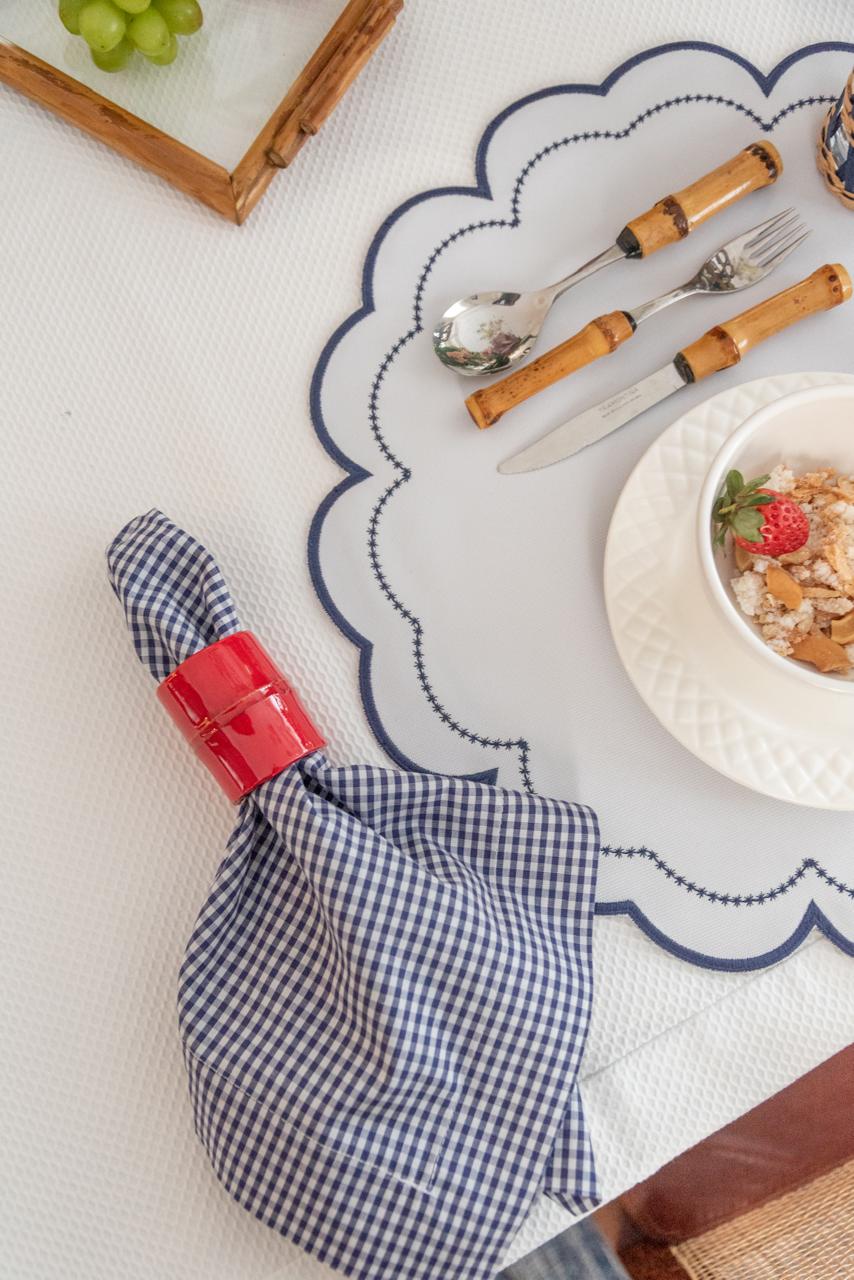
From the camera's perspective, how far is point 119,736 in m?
0.66

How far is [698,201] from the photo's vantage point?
2.25 ft

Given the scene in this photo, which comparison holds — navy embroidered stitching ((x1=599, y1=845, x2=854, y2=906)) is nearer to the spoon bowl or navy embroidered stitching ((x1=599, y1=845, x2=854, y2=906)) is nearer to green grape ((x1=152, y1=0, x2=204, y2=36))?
the spoon bowl

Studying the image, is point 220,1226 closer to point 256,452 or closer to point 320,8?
point 256,452

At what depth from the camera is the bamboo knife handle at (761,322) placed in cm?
67

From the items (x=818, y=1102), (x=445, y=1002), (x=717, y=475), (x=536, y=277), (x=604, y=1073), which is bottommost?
(x=818, y=1102)

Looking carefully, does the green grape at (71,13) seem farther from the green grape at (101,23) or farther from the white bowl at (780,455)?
the white bowl at (780,455)

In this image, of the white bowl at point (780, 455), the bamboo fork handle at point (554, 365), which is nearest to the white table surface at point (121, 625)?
the bamboo fork handle at point (554, 365)

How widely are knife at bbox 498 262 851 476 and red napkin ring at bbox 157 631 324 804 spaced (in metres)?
0.24

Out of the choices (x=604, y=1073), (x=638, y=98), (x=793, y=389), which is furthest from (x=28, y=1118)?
(x=638, y=98)

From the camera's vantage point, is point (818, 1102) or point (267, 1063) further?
point (818, 1102)

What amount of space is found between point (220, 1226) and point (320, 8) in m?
0.83

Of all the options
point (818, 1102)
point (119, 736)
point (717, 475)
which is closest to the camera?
point (717, 475)

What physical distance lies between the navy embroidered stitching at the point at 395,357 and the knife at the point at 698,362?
9cm

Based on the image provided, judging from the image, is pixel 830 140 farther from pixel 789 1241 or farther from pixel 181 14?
pixel 789 1241
